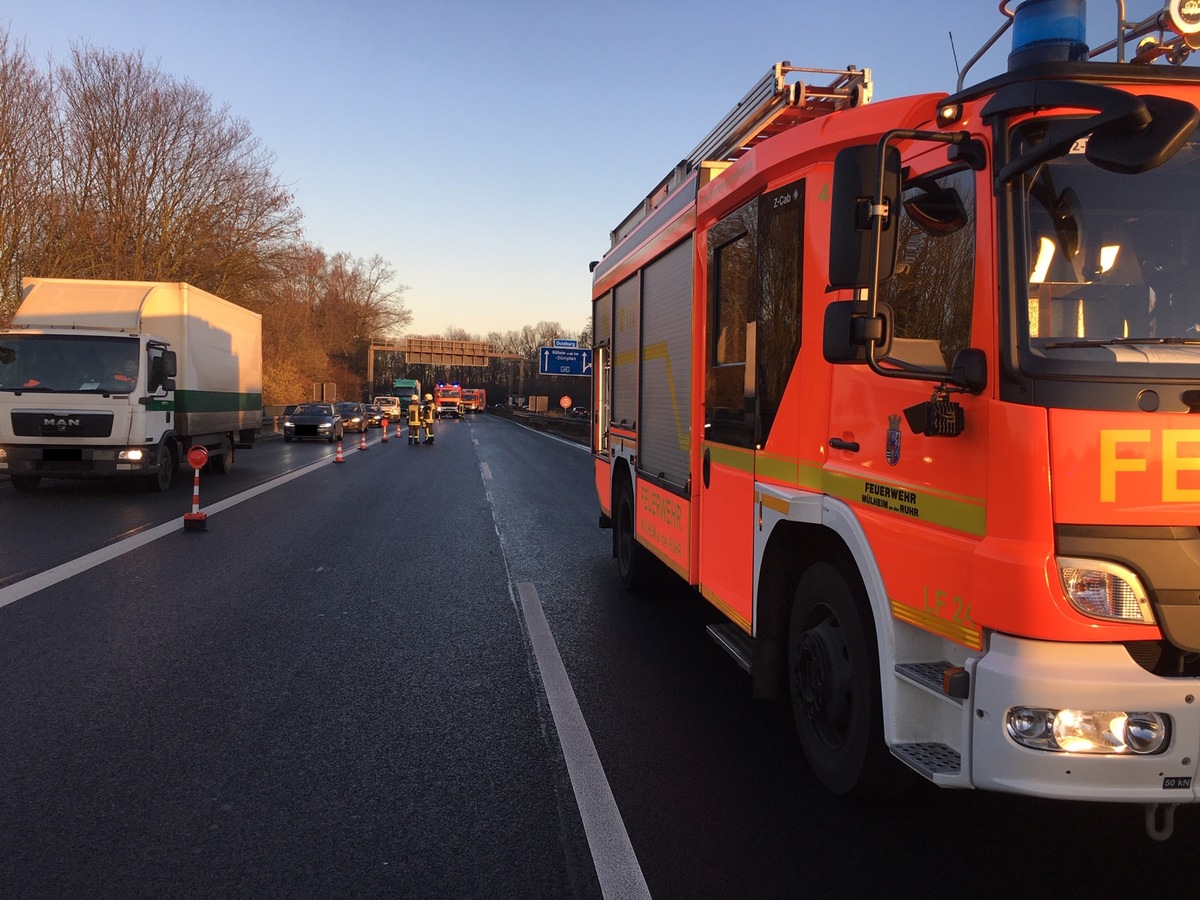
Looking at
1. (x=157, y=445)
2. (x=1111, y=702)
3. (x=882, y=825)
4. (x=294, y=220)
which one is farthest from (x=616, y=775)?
(x=294, y=220)

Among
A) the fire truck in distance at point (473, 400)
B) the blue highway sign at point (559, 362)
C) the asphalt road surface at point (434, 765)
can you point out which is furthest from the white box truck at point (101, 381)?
the fire truck in distance at point (473, 400)

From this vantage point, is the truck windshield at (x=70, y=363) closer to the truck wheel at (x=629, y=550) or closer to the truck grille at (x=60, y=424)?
the truck grille at (x=60, y=424)

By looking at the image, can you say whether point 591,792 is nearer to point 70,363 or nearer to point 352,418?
point 70,363

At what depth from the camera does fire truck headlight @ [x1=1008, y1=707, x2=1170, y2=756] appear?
259cm

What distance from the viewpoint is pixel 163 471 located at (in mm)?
14891

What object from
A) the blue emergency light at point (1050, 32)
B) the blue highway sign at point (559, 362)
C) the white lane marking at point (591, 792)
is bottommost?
the white lane marking at point (591, 792)

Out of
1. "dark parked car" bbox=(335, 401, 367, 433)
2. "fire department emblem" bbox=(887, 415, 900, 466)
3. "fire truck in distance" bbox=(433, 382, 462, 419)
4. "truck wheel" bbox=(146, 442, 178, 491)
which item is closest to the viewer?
"fire department emblem" bbox=(887, 415, 900, 466)

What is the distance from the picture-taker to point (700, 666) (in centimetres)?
562

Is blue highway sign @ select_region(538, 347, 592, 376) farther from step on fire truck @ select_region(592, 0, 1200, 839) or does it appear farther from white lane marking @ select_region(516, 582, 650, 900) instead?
step on fire truck @ select_region(592, 0, 1200, 839)

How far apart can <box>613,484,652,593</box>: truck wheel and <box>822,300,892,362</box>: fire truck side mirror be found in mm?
4458

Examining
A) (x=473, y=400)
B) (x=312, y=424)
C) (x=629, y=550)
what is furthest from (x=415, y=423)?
(x=473, y=400)

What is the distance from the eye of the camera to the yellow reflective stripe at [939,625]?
2766 millimetres

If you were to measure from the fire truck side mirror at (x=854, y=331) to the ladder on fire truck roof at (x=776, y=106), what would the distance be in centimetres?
194

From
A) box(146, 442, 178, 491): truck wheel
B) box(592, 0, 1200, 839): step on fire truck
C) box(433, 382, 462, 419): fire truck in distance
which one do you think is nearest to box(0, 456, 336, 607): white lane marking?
box(146, 442, 178, 491): truck wheel
